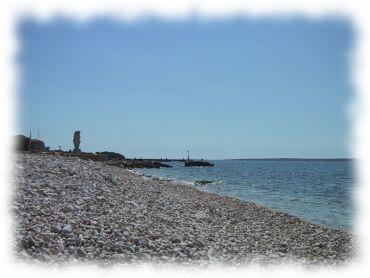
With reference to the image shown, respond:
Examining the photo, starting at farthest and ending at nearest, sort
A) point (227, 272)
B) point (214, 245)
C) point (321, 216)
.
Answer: point (321, 216) < point (214, 245) < point (227, 272)

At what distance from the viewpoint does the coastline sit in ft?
28.3

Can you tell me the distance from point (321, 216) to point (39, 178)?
14478 mm

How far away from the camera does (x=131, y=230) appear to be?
10.5 metres

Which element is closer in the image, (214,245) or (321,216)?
(214,245)

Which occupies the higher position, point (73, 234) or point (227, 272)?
point (73, 234)

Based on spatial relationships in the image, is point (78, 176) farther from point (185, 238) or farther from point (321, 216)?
point (321, 216)

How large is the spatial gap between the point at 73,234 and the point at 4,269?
2041mm

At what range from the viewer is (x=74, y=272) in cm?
750

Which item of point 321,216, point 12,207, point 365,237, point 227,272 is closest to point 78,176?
point 12,207

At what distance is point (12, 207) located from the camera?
9664mm

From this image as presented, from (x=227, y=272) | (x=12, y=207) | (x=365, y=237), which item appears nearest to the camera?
(x=227, y=272)

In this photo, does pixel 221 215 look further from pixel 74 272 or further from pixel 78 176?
pixel 74 272

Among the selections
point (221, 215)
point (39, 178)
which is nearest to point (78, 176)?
point (39, 178)

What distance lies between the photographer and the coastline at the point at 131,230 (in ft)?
28.3
